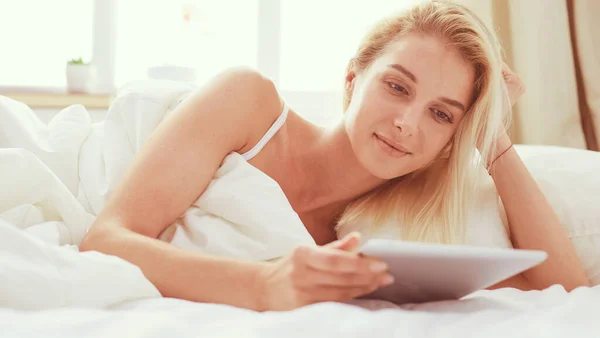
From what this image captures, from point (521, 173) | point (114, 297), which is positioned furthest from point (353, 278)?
point (521, 173)

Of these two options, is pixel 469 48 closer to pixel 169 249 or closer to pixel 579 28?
pixel 169 249

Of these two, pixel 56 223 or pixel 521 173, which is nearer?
pixel 56 223

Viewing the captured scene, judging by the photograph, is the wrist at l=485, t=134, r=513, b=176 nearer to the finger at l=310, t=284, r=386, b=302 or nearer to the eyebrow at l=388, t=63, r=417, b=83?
the eyebrow at l=388, t=63, r=417, b=83

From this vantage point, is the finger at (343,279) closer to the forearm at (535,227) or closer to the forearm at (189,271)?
the forearm at (189,271)

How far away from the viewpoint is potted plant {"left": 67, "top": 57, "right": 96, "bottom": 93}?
275 cm

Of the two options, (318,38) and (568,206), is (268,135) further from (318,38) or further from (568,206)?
(318,38)

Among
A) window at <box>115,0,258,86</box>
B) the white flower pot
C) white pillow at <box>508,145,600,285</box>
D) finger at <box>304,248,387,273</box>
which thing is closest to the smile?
white pillow at <box>508,145,600,285</box>

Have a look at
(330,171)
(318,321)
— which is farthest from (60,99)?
(318,321)

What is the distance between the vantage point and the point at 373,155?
1.34 metres

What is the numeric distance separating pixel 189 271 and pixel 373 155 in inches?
21.2

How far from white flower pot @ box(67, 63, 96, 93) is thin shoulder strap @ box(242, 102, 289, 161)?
1.61 m

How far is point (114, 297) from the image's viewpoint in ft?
2.72

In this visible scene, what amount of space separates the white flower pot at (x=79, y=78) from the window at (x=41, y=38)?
0.20 m

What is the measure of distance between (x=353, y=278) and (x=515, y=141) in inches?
67.1
